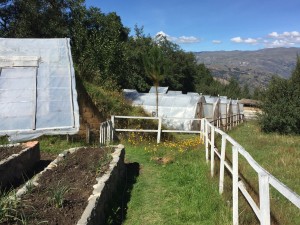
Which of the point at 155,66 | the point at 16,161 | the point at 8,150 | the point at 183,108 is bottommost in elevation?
the point at 183,108

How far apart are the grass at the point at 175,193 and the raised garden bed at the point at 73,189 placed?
64 centimetres

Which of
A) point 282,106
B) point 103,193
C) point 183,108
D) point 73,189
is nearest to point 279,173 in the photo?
point 103,193

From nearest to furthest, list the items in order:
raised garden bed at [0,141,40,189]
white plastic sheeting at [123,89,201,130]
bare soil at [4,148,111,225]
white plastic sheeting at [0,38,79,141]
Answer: bare soil at [4,148,111,225]
raised garden bed at [0,141,40,189]
white plastic sheeting at [0,38,79,141]
white plastic sheeting at [123,89,201,130]

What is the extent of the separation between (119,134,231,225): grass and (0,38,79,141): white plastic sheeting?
256 centimetres

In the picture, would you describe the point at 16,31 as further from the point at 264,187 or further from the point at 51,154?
the point at 264,187

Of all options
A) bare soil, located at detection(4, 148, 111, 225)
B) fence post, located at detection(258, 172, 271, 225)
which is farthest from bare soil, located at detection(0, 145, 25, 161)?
fence post, located at detection(258, 172, 271, 225)

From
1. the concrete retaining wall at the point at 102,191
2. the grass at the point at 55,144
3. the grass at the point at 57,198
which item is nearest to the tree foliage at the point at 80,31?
the grass at the point at 55,144

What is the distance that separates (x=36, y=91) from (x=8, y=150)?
12.9ft

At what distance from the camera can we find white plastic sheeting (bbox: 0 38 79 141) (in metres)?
11.4

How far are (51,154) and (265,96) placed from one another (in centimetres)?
1876

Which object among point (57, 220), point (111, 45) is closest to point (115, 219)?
point (57, 220)

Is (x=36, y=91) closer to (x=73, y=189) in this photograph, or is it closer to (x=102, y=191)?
(x=73, y=189)

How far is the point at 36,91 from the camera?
12.6m

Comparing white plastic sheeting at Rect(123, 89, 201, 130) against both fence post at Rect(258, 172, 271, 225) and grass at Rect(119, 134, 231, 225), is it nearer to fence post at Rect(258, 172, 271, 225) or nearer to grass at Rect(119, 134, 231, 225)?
grass at Rect(119, 134, 231, 225)
